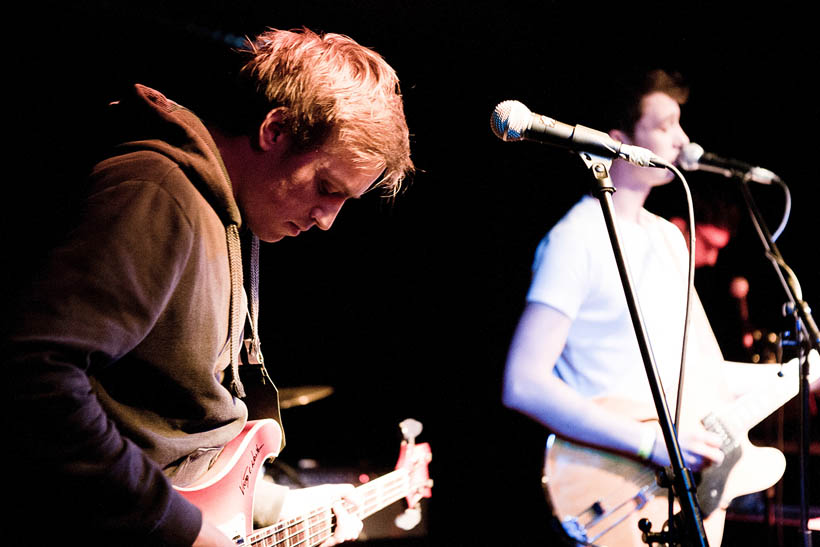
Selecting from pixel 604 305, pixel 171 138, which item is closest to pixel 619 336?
pixel 604 305

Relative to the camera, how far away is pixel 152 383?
121 cm

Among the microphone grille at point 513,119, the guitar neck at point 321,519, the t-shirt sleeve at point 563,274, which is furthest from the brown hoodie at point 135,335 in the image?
the t-shirt sleeve at point 563,274

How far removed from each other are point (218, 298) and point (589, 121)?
6.74ft

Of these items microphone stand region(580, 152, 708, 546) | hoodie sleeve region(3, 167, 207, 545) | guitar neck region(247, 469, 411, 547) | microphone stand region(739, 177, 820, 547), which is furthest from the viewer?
microphone stand region(739, 177, 820, 547)

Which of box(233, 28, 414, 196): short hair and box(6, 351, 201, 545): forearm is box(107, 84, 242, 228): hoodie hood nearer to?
box(233, 28, 414, 196): short hair

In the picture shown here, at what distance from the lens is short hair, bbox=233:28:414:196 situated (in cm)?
141

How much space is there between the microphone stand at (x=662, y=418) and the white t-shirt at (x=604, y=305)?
2.59 feet

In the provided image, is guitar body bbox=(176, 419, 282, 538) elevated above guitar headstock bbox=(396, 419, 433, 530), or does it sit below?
above

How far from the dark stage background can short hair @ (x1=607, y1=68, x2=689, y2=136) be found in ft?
0.39

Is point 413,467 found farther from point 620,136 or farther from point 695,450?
point 620,136

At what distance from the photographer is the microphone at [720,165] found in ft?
7.28

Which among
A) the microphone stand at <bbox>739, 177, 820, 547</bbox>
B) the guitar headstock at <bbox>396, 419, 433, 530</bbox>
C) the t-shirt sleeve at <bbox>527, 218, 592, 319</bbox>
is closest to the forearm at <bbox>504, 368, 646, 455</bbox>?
the t-shirt sleeve at <bbox>527, 218, 592, 319</bbox>

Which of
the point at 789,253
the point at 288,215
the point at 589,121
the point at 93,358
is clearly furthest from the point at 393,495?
the point at 789,253

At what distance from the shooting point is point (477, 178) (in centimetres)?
308
